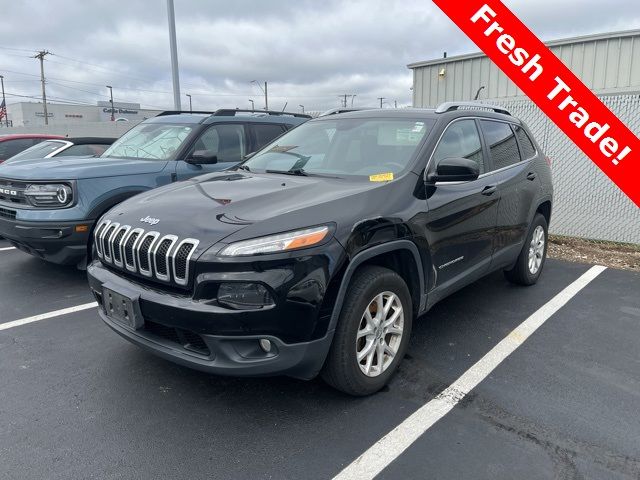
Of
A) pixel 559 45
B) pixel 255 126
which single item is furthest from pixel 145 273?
pixel 559 45

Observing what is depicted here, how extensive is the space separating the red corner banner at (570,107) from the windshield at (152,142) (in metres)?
4.38

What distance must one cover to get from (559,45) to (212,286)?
11727 millimetres

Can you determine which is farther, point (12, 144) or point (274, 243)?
point (12, 144)

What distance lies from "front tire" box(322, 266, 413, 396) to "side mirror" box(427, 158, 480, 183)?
30.7 inches

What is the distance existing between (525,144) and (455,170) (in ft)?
7.17

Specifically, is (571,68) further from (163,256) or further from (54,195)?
(163,256)

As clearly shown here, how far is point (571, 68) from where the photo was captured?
1127 cm

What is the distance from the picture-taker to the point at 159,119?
6.46 metres

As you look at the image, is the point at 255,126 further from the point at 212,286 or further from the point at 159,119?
the point at 212,286

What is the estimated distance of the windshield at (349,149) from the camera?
3469 mm

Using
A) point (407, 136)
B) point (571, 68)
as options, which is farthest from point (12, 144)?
point (571, 68)

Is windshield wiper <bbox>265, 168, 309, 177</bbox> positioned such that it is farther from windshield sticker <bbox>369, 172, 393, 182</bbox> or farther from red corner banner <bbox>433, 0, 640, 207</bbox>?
red corner banner <bbox>433, 0, 640, 207</bbox>

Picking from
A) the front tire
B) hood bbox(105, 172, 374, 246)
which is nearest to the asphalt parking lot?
the front tire

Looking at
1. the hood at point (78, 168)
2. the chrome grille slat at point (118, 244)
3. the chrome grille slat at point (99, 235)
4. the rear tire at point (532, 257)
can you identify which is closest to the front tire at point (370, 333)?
the chrome grille slat at point (118, 244)
